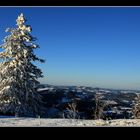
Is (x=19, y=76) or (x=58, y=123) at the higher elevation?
(x=19, y=76)

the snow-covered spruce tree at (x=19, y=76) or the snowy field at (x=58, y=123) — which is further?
the snow-covered spruce tree at (x=19, y=76)

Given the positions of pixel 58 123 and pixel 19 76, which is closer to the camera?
pixel 58 123

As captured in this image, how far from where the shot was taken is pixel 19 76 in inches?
906

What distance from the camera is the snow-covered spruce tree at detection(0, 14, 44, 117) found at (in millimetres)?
22469

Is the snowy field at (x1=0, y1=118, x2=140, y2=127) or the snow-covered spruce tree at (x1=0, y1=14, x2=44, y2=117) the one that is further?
the snow-covered spruce tree at (x1=0, y1=14, x2=44, y2=117)

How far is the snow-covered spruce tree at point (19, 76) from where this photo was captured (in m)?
22.5

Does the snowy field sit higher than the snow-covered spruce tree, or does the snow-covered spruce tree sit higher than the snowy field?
the snow-covered spruce tree
